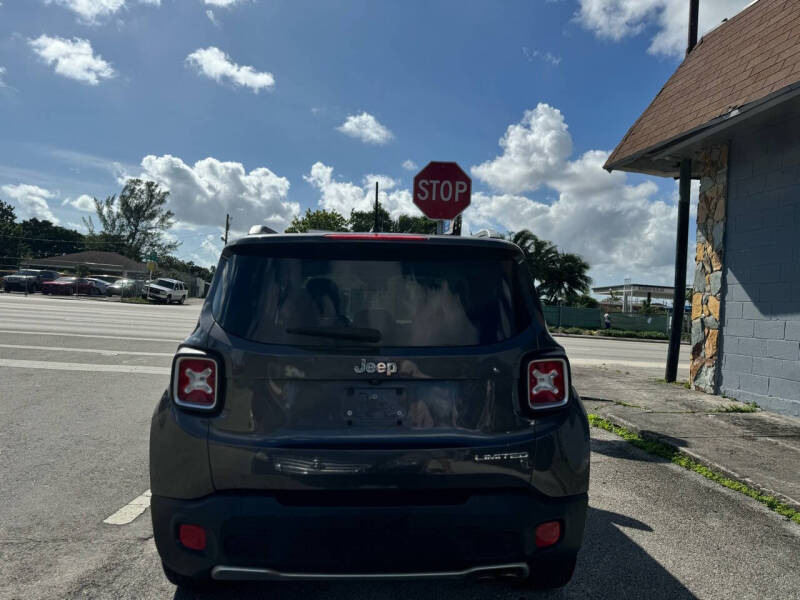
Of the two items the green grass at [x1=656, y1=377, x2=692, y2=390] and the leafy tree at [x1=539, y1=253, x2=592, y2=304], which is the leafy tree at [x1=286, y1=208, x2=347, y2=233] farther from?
the green grass at [x1=656, y1=377, x2=692, y2=390]

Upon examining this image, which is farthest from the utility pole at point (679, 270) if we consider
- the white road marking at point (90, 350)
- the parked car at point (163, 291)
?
the parked car at point (163, 291)

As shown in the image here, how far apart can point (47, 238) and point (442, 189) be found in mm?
100961

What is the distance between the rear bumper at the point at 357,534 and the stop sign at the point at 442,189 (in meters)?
6.63

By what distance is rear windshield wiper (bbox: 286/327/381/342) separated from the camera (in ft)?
7.87

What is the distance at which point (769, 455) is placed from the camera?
17.4ft

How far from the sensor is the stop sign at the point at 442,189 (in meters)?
8.59

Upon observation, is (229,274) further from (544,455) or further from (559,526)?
(559,526)

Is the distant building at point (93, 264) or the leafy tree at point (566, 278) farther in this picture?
the distant building at point (93, 264)

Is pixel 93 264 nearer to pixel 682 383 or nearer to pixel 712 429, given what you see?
pixel 682 383

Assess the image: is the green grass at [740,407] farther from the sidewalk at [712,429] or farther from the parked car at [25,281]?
the parked car at [25,281]

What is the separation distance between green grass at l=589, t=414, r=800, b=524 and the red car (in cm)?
A: 4087

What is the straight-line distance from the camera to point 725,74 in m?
8.25

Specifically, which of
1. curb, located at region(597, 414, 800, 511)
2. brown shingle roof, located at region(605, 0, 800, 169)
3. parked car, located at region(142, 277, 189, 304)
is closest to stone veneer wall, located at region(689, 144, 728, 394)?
brown shingle roof, located at region(605, 0, 800, 169)

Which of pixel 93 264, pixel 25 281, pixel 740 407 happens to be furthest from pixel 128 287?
pixel 740 407
